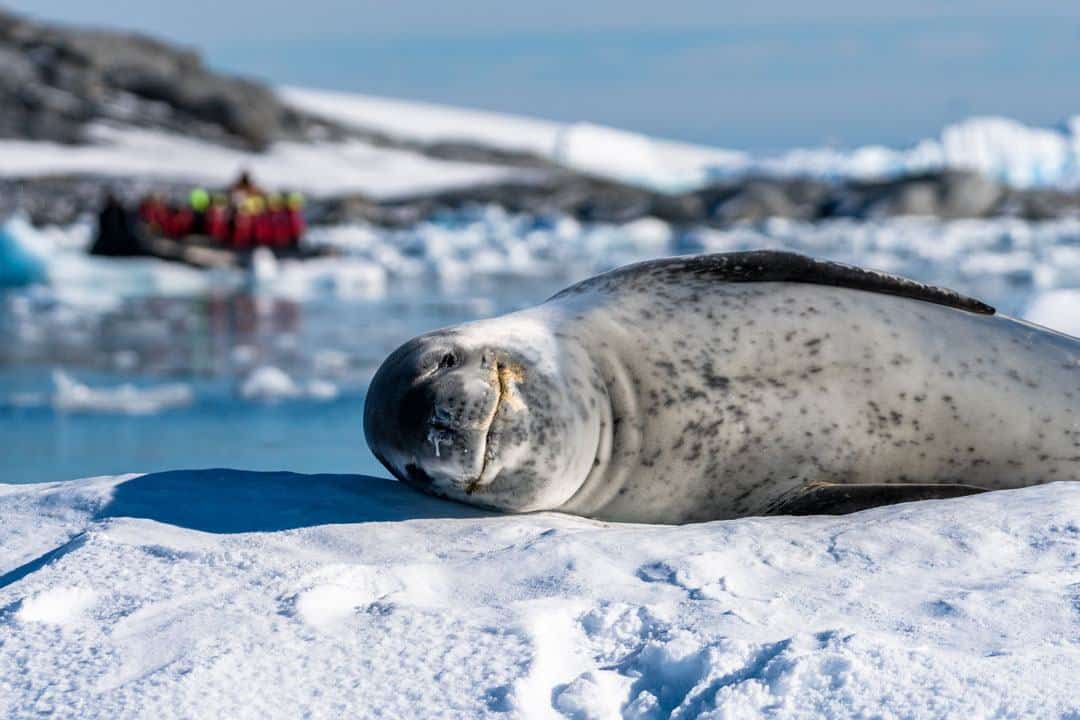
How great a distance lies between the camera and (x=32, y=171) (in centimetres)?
4078

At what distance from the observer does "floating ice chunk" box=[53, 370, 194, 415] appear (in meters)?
6.39

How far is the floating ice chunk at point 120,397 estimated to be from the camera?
21.0 ft

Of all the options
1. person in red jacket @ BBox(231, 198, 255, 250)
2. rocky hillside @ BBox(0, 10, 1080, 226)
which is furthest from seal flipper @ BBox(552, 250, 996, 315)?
rocky hillside @ BBox(0, 10, 1080, 226)

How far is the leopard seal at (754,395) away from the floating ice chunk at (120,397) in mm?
3792

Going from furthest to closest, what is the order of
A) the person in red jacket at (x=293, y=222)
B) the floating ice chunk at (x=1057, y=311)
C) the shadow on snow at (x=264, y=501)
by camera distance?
the person in red jacket at (x=293, y=222) < the floating ice chunk at (x=1057, y=311) < the shadow on snow at (x=264, y=501)

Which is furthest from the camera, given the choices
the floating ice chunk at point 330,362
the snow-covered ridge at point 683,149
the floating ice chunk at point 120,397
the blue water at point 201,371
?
the snow-covered ridge at point 683,149

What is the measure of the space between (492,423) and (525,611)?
25.4 inches

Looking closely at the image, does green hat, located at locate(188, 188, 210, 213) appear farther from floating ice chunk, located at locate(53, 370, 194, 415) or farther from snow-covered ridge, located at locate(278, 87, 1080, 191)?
snow-covered ridge, located at locate(278, 87, 1080, 191)

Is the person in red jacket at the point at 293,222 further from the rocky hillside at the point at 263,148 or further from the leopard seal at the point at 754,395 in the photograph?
the leopard seal at the point at 754,395

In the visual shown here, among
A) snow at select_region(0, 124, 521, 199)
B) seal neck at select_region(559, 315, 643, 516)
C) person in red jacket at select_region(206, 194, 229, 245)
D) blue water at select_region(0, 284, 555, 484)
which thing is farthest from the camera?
snow at select_region(0, 124, 521, 199)

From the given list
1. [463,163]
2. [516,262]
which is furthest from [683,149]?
[516,262]

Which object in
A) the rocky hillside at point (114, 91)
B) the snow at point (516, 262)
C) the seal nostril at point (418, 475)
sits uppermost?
the rocky hillside at point (114, 91)

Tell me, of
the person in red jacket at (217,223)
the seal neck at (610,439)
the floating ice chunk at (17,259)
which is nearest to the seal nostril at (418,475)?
the seal neck at (610,439)

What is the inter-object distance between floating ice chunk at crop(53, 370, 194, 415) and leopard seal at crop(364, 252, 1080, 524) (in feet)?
12.4
